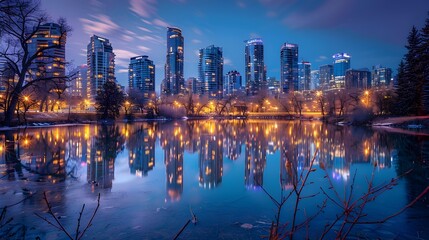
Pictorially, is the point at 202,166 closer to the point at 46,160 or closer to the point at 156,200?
the point at 156,200

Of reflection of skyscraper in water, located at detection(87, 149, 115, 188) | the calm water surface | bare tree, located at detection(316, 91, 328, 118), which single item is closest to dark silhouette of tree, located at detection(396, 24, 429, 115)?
bare tree, located at detection(316, 91, 328, 118)

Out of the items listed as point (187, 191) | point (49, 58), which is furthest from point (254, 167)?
point (49, 58)

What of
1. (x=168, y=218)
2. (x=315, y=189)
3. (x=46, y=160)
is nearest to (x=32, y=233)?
(x=168, y=218)

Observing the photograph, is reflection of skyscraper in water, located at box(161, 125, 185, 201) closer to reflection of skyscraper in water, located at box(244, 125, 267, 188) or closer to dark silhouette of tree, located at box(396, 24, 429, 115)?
reflection of skyscraper in water, located at box(244, 125, 267, 188)

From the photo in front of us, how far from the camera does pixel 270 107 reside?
396ft

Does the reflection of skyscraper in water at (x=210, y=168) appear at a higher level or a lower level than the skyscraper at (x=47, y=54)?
lower

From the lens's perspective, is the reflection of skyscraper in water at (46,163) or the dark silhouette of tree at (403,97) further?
the dark silhouette of tree at (403,97)

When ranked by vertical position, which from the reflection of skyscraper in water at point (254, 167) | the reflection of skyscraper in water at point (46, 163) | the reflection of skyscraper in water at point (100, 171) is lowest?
the reflection of skyscraper in water at point (254, 167)

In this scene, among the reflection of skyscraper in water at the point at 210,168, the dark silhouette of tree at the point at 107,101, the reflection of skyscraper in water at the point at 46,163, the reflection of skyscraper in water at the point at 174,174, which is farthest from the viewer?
the dark silhouette of tree at the point at 107,101

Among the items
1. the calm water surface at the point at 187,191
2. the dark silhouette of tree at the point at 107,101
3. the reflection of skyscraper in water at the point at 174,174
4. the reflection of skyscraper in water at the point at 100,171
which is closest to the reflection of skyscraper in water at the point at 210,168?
the calm water surface at the point at 187,191

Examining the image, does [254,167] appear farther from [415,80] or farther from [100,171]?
[415,80]

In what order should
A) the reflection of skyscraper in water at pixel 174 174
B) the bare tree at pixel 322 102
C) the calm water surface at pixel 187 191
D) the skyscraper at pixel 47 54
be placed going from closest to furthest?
the calm water surface at pixel 187 191
the reflection of skyscraper in water at pixel 174 174
the skyscraper at pixel 47 54
the bare tree at pixel 322 102

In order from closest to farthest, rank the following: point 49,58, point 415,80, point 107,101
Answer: point 49,58
point 415,80
point 107,101

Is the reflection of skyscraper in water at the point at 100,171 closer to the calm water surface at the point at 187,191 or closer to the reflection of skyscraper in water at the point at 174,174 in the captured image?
the calm water surface at the point at 187,191
